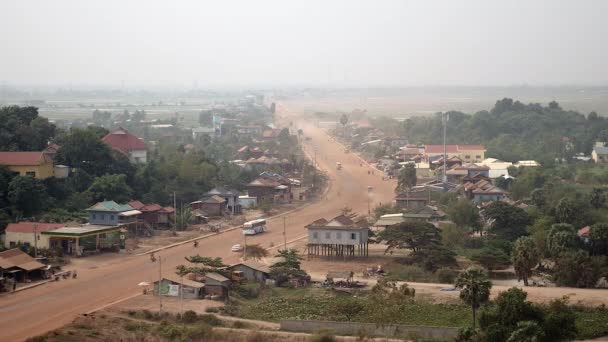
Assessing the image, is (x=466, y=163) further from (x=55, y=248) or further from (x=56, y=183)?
(x=55, y=248)

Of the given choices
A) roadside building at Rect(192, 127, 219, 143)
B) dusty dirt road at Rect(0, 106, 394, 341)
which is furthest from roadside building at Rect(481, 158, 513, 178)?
roadside building at Rect(192, 127, 219, 143)

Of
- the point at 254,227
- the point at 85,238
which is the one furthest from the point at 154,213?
the point at 85,238

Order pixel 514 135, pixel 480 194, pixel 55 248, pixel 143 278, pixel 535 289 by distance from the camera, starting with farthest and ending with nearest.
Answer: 1. pixel 514 135
2. pixel 480 194
3. pixel 55 248
4. pixel 143 278
5. pixel 535 289

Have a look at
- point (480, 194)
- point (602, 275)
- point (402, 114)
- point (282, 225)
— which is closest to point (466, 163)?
point (480, 194)

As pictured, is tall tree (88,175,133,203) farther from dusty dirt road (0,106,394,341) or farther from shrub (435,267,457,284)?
shrub (435,267,457,284)

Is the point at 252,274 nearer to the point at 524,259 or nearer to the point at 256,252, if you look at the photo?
the point at 256,252

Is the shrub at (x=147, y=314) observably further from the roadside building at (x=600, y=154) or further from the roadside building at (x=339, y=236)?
the roadside building at (x=600, y=154)
